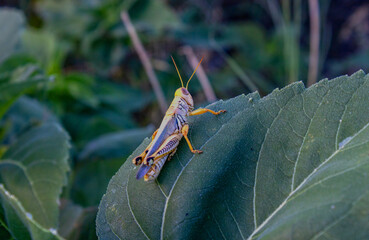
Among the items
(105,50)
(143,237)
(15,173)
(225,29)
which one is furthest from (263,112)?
(225,29)

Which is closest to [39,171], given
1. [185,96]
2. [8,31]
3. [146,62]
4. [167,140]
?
[167,140]

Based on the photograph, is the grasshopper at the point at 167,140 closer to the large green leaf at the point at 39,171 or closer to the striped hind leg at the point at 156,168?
the striped hind leg at the point at 156,168

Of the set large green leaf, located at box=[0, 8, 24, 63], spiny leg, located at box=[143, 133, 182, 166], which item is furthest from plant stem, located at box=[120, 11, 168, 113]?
spiny leg, located at box=[143, 133, 182, 166]

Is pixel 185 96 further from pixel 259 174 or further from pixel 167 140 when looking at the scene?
pixel 259 174

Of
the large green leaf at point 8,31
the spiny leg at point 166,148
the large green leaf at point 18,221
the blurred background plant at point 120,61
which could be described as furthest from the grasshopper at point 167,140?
the large green leaf at point 8,31

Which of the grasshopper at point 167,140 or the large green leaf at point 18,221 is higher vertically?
the large green leaf at point 18,221

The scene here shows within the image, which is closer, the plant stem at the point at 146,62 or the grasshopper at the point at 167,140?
the grasshopper at the point at 167,140

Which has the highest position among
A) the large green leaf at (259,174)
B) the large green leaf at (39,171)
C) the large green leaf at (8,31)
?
the large green leaf at (8,31)

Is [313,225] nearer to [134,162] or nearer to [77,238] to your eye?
[134,162]
